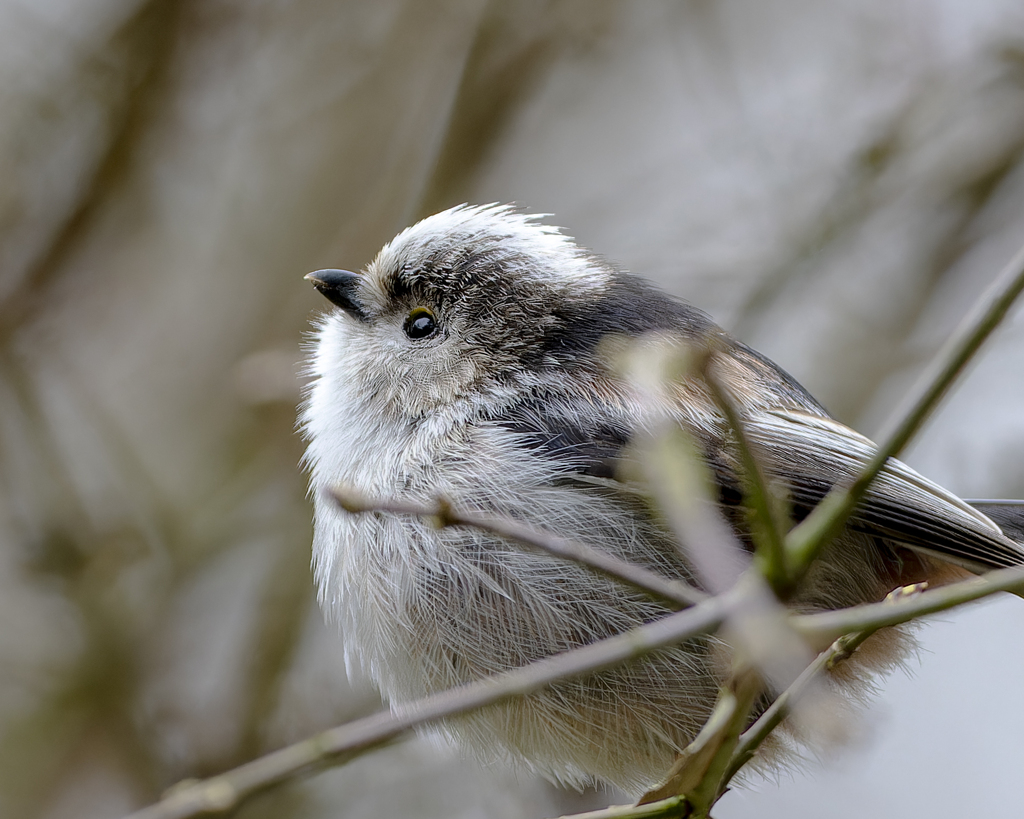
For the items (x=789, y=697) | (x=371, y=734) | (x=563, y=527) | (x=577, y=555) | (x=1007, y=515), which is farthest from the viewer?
(x=1007, y=515)

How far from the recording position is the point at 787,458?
2.29 metres

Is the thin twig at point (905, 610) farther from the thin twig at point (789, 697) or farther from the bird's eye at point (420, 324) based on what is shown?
the bird's eye at point (420, 324)

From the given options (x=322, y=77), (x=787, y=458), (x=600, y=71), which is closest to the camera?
(x=787, y=458)

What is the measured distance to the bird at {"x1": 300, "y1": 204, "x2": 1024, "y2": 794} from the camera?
2215 mm

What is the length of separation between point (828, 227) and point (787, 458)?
6.79ft

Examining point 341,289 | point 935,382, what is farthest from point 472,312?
point 935,382

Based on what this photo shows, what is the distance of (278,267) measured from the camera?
439 cm

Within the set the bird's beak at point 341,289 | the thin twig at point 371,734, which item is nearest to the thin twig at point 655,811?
the thin twig at point 371,734

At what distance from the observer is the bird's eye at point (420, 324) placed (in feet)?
9.28

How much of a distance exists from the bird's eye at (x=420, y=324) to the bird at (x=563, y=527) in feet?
0.29

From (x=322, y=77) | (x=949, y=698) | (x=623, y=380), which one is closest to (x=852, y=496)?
(x=623, y=380)

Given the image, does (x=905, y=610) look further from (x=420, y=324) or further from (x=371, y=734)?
(x=420, y=324)

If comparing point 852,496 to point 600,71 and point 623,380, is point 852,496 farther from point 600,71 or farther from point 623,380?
point 600,71

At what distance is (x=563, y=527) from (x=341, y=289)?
1158 mm
